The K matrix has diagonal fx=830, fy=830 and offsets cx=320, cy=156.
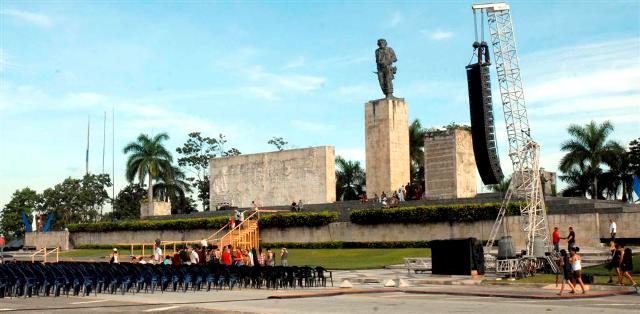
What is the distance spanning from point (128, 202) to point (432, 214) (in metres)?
52.2

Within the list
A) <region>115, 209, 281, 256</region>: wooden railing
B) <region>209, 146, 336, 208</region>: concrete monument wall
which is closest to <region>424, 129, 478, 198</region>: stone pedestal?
<region>209, 146, 336, 208</region>: concrete monument wall

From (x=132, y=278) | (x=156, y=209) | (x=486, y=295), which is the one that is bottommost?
(x=486, y=295)

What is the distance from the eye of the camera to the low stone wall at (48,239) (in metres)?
55.9

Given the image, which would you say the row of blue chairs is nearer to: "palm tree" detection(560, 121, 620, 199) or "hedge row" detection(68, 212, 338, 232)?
"hedge row" detection(68, 212, 338, 232)

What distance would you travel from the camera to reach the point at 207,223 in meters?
46.7

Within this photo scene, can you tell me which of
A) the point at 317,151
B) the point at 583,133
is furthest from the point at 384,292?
the point at 583,133

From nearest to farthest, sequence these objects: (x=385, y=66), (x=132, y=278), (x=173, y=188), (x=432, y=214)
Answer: (x=132, y=278)
(x=432, y=214)
(x=385, y=66)
(x=173, y=188)

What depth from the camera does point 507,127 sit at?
36.4 m

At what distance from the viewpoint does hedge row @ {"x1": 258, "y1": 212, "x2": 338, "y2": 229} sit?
138ft

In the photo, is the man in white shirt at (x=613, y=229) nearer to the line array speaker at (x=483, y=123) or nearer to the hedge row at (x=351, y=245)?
the hedge row at (x=351, y=245)

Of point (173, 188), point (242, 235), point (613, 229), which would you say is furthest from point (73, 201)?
point (613, 229)

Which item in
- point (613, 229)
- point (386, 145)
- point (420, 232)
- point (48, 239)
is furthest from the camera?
point (48, 239)

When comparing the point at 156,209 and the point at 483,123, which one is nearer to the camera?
the point at 483,123

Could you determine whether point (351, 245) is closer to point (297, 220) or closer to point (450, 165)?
point (297, 220)
